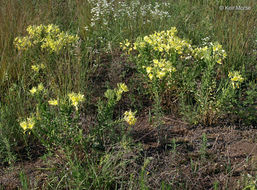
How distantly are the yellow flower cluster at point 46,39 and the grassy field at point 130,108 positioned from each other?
2 centimetres

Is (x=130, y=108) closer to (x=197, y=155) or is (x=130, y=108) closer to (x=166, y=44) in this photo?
(x=166, y=44)

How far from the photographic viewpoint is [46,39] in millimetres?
3318

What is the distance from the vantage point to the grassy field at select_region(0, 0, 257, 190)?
2.25 meters

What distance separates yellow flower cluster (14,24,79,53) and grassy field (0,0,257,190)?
2 centimetres

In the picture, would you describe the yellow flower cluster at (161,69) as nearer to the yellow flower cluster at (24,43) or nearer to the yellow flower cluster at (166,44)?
the yellow flower cluster at (166,44)

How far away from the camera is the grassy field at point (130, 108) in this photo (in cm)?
225

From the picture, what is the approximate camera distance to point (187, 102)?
324cm

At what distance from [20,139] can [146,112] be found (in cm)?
130

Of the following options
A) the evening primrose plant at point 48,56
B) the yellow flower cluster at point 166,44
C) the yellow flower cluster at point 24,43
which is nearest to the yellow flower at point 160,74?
the yellow flower cluster at point 166,44

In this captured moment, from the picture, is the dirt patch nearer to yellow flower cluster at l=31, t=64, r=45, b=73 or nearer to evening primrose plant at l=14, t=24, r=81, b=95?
evening primrose plant at l=14, t=24, r=81, b=95

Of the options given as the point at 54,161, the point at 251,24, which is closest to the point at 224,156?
the point at 54,161

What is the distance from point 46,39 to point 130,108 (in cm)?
121

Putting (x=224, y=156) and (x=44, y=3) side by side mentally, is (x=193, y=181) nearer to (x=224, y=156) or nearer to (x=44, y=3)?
(x=224, y=156)

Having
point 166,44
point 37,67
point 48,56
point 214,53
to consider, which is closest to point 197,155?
point 214,53
